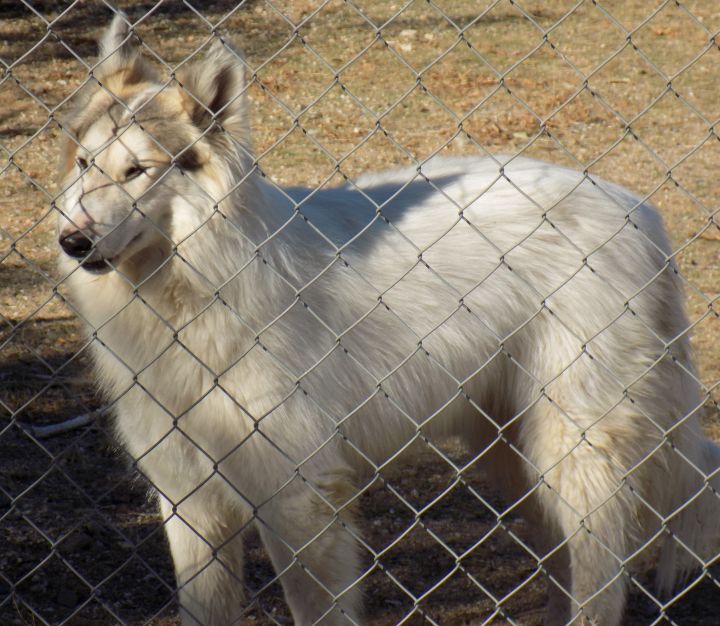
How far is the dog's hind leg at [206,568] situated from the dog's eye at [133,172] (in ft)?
3.77

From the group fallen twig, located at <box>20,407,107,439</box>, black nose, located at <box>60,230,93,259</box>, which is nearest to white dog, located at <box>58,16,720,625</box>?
black nose, located at <box>60,230,93,259</box>

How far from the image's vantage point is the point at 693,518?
3633mm

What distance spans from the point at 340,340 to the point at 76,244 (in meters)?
0.91

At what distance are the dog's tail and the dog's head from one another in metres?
1.92

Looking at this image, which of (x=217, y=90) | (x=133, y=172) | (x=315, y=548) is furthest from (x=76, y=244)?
(x=315, y=548)

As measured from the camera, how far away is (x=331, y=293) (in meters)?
3.43

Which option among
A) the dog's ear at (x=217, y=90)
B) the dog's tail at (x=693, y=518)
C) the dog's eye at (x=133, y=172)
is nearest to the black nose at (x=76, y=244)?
the dog's eye at (x=133, y=172)

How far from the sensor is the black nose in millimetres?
2947

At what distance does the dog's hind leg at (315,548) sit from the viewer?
10.6 feet

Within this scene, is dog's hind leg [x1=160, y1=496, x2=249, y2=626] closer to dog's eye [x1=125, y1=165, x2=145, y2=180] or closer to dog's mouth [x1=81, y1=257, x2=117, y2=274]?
dog's mouth [x1=81, y1=257, x2=117, y2=274]

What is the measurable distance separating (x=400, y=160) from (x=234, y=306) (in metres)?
4.83

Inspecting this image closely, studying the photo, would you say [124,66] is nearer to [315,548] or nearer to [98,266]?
[98,266]

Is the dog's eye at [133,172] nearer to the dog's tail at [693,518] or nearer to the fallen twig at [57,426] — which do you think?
the fallen twig at [57,426]

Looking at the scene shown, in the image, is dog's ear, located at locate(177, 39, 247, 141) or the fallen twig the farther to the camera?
the fallen twig
